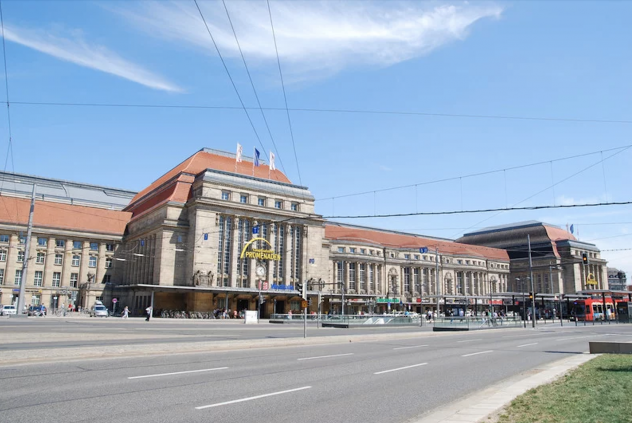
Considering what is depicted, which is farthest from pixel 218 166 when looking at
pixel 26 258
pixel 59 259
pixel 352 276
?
pixel 26 258

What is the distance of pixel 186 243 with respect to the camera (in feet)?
240

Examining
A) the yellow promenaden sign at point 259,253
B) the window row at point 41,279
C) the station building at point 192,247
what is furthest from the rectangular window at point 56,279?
the yellow promenaden sign at point 259,253

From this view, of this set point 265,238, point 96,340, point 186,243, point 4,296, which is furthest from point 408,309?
point 96,340

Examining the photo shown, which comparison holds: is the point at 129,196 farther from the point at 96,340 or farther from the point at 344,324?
the point at 96,340

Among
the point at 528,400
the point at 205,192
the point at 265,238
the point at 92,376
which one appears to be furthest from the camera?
the point at 265,238

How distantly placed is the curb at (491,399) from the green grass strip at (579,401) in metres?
0.29

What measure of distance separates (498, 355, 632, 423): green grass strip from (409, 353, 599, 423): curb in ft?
0.94

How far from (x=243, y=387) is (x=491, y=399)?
5400 mm

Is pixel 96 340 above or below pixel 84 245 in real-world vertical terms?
below

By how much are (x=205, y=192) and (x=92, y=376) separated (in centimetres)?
6070

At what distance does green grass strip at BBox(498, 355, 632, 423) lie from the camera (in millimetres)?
7918

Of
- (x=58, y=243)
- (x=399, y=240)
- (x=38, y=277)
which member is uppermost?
(x=399, y=240)

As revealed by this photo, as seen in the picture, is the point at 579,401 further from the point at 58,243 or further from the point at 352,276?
the point at 352,276

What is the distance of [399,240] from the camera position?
114m
